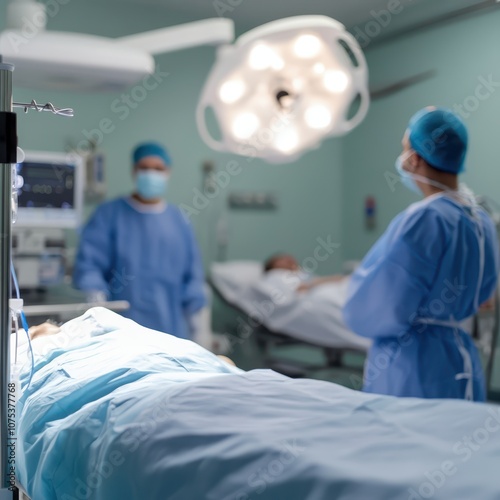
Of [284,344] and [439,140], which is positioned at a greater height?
[439,140]

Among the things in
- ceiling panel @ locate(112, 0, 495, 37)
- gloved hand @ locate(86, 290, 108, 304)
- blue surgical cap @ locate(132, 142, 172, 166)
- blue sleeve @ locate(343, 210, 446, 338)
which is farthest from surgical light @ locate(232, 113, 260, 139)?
ceiling panel @ locate(112, 0, 495, 37)

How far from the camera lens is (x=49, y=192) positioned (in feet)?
10.7

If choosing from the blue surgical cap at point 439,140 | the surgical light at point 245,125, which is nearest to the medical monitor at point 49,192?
the surgical light at point 245,125

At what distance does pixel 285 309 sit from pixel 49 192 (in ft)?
4.66

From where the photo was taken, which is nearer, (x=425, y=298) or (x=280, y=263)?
(x=425, y=298)

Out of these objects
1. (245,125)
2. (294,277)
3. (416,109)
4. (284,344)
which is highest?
(416,109)

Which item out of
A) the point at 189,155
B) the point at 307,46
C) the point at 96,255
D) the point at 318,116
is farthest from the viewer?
the point at 189,155

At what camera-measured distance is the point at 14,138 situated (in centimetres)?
108

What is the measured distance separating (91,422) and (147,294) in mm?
2107

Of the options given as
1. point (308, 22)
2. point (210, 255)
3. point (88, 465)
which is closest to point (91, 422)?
point (88, 465)

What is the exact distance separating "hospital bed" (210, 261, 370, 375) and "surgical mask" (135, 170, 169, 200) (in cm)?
100

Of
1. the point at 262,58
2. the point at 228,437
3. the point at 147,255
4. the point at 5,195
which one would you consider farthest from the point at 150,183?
the point at 228,437

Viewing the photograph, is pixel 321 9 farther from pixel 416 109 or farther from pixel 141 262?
pixel 141 262

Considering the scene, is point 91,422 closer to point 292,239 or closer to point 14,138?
point 14,138
